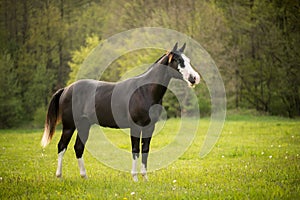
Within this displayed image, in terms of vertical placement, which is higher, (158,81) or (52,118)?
(158,81)

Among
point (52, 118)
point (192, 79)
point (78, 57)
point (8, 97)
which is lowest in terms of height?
point (8, 97)

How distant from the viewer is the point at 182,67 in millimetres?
7348

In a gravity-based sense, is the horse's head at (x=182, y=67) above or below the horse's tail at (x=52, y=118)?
above

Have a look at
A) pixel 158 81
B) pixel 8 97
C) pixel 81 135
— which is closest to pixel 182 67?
pixel 158 81

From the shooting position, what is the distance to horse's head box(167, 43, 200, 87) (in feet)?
23.7

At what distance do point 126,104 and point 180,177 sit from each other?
1.94m

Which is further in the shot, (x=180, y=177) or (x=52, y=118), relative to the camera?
(x=52, y=118)

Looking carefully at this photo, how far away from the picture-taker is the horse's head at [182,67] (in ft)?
23.7

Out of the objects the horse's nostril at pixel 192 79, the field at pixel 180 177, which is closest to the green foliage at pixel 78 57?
the field at pixel 180 177

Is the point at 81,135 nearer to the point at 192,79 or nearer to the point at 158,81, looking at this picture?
the point at 158,81

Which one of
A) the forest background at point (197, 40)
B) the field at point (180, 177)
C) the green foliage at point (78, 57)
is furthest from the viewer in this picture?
the green foliage at point (78, 57)

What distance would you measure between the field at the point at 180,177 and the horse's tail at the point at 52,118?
2.97ft

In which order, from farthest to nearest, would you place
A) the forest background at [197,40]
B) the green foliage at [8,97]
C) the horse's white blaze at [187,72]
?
the green foliage at [8,97] < the forest background at [197,40] < the horse's white blaze at [187,72]

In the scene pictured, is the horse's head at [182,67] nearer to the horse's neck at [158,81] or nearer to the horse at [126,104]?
the horse at [126,104]
